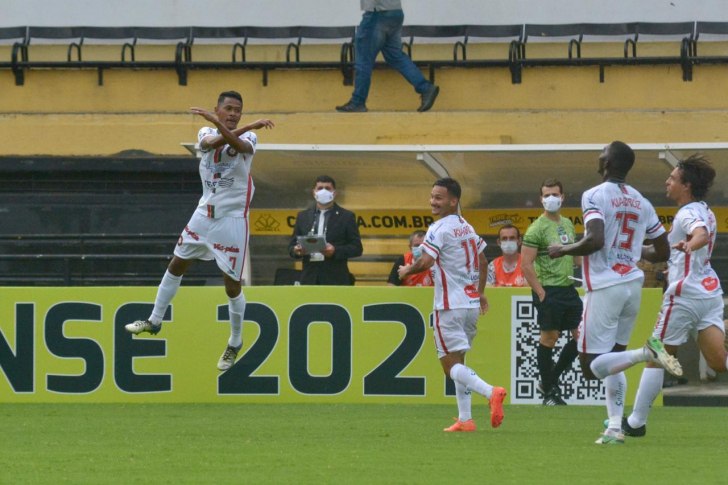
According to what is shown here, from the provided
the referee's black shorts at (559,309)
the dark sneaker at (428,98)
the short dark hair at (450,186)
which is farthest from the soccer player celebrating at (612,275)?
the dark sneaker at (428,98)

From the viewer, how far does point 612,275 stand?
23.4ft

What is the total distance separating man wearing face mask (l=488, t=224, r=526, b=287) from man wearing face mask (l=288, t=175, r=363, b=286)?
1.56 meters

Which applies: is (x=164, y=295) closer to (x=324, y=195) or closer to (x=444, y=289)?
(x=324, y=195)

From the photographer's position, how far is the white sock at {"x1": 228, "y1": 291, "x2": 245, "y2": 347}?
10.0 m

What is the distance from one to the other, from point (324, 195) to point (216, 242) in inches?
97.8

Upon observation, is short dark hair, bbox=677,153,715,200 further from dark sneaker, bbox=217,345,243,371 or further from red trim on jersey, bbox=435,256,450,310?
dark sneaker, bbox=217,345,243,371

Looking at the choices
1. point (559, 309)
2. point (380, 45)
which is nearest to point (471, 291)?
point (559, 309)

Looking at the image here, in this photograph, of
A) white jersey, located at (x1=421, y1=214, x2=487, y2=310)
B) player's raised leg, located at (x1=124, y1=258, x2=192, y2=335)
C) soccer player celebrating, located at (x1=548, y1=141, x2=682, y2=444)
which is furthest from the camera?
player's raised leg, located at (x1=124, y1=258, x2=192, y2=335)

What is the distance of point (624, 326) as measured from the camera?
24.0 ft

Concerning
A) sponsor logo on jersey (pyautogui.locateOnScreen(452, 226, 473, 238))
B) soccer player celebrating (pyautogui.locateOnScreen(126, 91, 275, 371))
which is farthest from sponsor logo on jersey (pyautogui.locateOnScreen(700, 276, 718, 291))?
soccer player celebrating (pyautogui.locateOnScreen(126, 91, 275, 371))

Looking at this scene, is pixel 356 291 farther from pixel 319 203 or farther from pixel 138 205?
pixel 138 205

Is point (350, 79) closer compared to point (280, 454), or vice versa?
point (280, 454)

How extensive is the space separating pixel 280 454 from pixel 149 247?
813cm

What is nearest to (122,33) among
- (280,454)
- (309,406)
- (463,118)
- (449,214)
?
(463,118)
